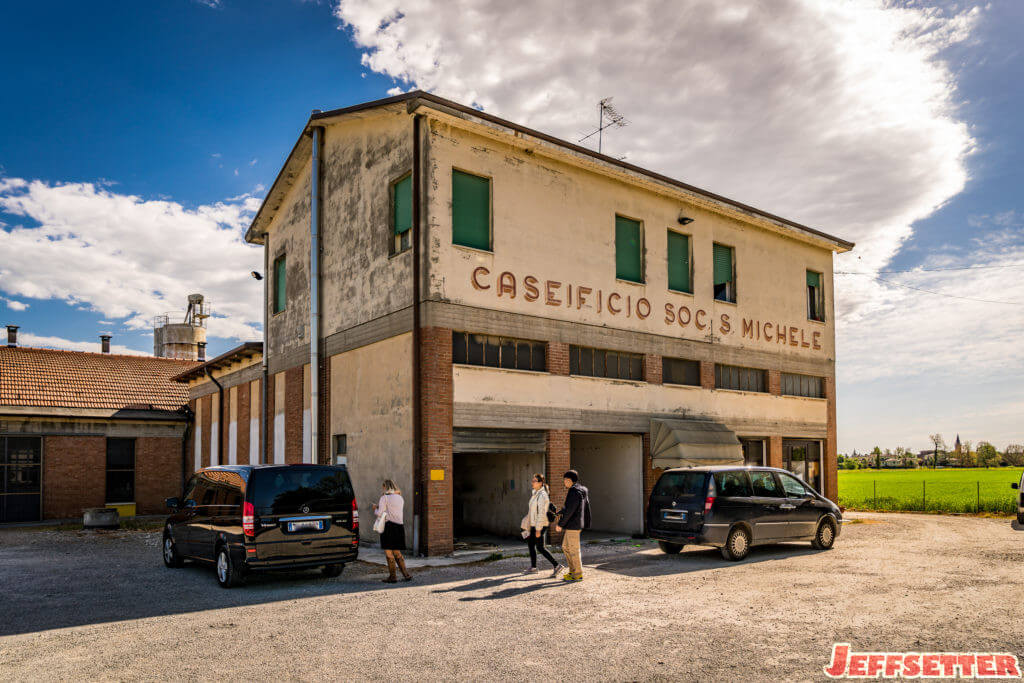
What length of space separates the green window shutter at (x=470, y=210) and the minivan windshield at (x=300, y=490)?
6.15 meters

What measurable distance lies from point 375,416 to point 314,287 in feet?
15.1

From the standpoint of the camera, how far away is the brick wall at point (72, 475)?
2773cm

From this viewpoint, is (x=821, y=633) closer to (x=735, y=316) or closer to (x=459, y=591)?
(x=459, y=591)

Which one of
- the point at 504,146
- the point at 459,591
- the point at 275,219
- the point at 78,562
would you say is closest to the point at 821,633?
the point at 459,591

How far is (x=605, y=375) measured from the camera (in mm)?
18594

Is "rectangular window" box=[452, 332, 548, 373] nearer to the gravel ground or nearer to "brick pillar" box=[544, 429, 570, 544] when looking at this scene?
"brick pillar" box=[544, 429, 570, 544]

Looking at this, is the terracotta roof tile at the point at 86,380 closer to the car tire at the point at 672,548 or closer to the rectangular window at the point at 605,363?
the rectangular window at the point at 605,363

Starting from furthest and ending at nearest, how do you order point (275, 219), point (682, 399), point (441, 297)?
point (275, 219) < point (682, 399) < point (441, 297)

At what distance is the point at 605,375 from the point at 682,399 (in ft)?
9.58

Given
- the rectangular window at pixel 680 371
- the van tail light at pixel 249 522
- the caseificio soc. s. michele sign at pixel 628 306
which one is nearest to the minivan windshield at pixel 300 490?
the van tail light at pixel 249 522

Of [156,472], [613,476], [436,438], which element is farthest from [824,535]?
[156,472]

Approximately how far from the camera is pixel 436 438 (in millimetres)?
15258

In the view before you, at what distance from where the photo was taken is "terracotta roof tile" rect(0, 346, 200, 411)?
94.4 feet

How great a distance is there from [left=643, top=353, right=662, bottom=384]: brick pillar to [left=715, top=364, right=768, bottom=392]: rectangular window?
2.69 metres
